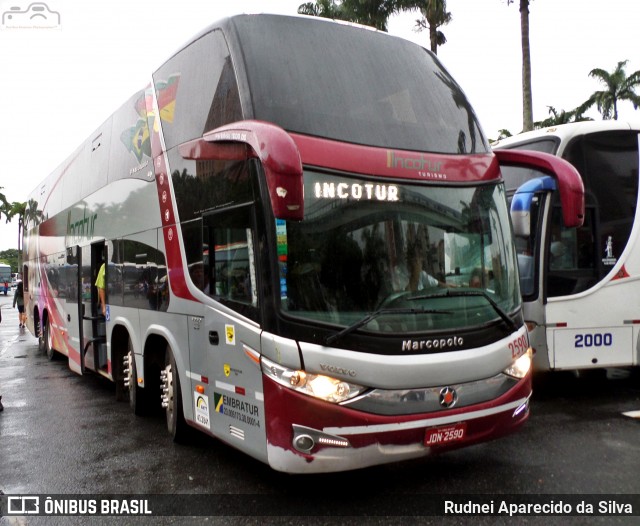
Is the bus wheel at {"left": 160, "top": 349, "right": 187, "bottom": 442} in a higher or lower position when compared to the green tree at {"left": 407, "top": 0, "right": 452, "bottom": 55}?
lower

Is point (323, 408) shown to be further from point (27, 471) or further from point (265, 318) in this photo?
point (27, 471)

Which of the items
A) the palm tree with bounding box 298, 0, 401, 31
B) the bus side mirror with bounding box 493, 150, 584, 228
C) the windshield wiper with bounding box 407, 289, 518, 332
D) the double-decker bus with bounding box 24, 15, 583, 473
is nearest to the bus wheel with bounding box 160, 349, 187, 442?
the double-decker bus with bounding box 24, 15, 583, 473

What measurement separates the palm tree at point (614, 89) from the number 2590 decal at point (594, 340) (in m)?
37.2

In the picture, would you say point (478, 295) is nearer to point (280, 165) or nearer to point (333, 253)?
point (333, 253)

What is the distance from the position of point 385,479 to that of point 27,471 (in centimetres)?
326

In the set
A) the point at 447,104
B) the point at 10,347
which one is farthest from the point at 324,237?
the point at 10,347

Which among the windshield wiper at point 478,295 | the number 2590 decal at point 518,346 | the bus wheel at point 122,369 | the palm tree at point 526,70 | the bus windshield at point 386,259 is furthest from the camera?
the palm tree at point 526,70

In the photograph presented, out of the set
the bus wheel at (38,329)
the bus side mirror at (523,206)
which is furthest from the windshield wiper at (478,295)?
the bus wheel at (38,329)

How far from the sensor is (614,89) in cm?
4094

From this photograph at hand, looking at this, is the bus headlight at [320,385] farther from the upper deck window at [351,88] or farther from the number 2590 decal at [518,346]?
the upper deck window at [351,88]

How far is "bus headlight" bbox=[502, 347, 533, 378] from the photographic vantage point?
4.80 meters

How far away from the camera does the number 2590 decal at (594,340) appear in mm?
7602

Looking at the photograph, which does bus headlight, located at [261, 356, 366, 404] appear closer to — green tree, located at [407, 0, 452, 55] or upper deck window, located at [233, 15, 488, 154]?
upper deck window, located at [233, 15, 488, 154]

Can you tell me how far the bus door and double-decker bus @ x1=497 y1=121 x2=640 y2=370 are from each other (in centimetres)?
570
